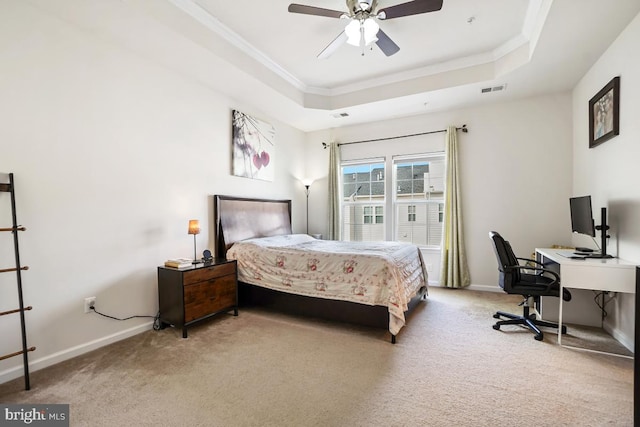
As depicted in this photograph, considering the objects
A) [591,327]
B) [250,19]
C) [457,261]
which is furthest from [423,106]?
[591,327]

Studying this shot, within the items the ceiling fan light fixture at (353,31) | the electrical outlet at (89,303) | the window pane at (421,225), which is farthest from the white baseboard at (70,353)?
the window pane at (421,225)

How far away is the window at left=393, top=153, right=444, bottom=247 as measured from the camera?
489 cm

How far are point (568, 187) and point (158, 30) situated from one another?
5.20m

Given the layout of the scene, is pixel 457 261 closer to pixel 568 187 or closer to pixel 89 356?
pixel 568 187

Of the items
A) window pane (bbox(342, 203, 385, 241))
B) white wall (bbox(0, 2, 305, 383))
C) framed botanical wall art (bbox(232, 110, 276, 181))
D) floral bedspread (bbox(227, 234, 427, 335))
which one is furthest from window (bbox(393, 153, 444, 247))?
white wall (bbox(0, 2, 305, 383))

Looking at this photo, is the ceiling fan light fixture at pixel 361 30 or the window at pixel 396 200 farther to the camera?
the window at pixel 396 200

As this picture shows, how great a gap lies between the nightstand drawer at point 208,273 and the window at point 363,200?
8.80ft

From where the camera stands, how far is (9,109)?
6.97 ft

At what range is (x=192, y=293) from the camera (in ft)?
9.46

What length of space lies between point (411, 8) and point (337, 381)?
2.91m

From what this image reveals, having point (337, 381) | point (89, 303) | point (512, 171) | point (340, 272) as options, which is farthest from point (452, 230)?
point (89, 303)

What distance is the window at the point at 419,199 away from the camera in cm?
489

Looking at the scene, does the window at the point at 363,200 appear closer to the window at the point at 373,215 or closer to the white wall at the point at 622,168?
the window at the point at 373,215

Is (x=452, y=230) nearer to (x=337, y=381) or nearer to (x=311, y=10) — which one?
(x=337, y=381)
